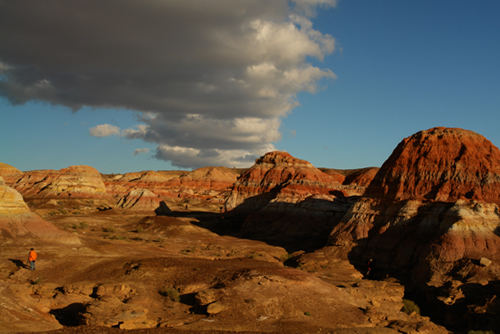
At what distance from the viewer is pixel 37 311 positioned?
17312 millimetres

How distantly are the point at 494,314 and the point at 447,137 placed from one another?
22742mm

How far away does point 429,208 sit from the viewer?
33.1 metres

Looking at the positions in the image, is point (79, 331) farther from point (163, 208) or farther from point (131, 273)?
point (163, 208)

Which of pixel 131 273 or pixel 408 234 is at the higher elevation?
pixel 408 234

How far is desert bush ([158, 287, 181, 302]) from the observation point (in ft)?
66.5

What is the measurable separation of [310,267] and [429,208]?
12.1m

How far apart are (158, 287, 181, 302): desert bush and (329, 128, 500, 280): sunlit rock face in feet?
60.9

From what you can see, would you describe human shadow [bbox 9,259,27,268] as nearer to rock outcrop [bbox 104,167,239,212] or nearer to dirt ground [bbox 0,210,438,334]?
dirt ground [bbox 0,210,438,334]

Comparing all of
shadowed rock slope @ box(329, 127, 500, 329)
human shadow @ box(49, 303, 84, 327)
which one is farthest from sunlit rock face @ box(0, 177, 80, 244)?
shadowed rock slope @ box(329, 127, 500, 329)

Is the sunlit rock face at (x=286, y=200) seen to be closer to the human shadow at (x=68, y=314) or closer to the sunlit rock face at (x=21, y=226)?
the sunlit rock face at (x=21, y=226)

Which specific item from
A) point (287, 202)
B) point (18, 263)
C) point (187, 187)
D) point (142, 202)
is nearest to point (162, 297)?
point (18, 263)

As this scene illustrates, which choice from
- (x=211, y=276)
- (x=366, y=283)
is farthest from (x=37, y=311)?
(x=366, y=283)

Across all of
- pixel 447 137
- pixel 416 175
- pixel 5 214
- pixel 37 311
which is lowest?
pixel 37 311

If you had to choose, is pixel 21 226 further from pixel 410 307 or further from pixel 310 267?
pixel 410 307
